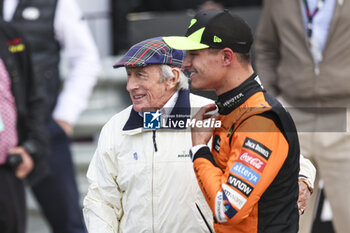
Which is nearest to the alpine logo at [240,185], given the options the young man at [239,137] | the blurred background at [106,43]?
the young man at [239,137]

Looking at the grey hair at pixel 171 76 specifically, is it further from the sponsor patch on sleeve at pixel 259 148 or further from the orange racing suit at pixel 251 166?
the sponsor patch on sleeve at pixel 259 148

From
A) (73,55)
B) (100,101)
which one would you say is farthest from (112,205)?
(100,101)

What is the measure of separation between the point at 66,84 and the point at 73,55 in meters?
0.23

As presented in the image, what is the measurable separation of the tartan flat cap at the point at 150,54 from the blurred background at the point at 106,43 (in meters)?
3.28

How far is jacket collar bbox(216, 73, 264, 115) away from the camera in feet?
7.80

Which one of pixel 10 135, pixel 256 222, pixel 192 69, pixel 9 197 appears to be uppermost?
pixel 192 69

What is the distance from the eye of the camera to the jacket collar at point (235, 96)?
2.38m

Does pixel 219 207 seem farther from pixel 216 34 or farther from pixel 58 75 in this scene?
pixel 58 75

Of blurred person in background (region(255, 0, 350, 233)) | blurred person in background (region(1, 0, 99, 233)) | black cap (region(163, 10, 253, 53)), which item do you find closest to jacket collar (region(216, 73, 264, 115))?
black cap (region(163, 10, 253, 53))

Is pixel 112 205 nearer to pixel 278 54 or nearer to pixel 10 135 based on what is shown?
pixel 10 135

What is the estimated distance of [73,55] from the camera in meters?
5.38

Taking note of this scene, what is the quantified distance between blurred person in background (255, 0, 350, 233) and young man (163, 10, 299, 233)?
1701 mm

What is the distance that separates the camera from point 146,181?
2625mm

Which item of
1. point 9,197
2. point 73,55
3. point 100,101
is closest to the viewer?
point 9,197
